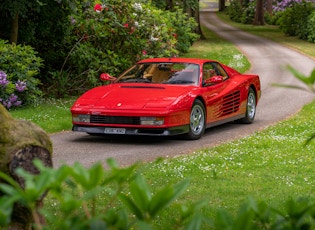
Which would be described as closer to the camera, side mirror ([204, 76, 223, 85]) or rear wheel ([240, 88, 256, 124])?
side mirror ([204, 76, 223, 85])

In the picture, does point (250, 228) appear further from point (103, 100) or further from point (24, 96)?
point (24, 96)

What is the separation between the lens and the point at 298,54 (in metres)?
41.6

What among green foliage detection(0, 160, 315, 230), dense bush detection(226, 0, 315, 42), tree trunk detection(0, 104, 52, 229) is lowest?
dense bush detection(226, 0, 315, 42)

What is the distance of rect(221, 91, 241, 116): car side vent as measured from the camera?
51.1 feet

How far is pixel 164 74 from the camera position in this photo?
50.8 feet

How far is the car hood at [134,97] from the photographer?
13.9 meters

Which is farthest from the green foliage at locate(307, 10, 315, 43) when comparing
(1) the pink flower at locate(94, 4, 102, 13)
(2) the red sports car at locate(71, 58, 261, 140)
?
(2) the red sports car at locate(71, 58, 261, 140)

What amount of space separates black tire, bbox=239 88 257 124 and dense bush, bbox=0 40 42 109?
17.0 ft

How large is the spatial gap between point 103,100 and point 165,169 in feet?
12.3

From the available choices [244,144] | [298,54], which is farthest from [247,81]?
[298,54]

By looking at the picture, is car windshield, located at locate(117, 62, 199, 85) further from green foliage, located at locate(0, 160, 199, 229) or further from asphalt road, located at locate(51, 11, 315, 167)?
green foliage, located at locate(0, 160, 199, 229)

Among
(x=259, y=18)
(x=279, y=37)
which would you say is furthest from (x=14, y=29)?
(x=259, y=18)

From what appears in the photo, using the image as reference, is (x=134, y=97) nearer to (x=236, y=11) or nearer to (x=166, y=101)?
(x=166, y=101)

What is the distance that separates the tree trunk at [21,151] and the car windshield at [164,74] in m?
9.65
